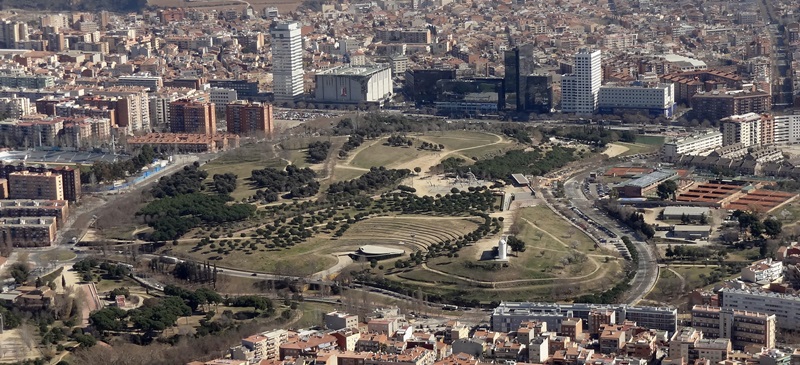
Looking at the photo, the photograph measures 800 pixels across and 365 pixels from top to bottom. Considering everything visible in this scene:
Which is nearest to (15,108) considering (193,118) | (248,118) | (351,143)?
(193,118)

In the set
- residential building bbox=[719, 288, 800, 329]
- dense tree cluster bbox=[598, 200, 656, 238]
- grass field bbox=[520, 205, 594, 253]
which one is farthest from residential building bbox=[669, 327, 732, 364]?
dense tree cluster bbox=[598, 200, 656, 238]

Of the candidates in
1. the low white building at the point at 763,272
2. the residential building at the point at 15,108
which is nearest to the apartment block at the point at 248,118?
the residential building at the point at 15,108

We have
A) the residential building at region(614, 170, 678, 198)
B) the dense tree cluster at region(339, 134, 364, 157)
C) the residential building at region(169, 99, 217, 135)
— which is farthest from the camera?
the residential building at region(169, 99, 217, 135)

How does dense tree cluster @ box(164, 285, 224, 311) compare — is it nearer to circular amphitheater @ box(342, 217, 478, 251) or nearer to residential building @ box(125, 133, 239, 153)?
circular amphitheater @ box(342, 217, 478, 251)

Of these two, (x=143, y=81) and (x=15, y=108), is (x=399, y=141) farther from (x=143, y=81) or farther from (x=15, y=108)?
(x=143, y=81)

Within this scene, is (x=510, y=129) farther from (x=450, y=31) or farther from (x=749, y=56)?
(x=450, y=31)

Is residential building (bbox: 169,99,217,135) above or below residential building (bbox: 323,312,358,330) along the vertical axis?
above

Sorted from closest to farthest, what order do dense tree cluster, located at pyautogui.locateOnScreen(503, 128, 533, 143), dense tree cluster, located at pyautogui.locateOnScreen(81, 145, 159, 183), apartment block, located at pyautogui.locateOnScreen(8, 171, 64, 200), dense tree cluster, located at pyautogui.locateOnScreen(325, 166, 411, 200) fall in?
1. dense tree cluster, located at pyautogui.locateOnScreen(325, 166, 411, 200)
2. apartment block, located at pyautogui.locateOnScreen(8, 171, 64, 200)
3. dense tree cluster, located at pyautogui.locateOnScreen(81, 145, 159, 183)
4. dense tree cluster, located at pyautogui.locateOnScreen(503, 128, 533, 143)

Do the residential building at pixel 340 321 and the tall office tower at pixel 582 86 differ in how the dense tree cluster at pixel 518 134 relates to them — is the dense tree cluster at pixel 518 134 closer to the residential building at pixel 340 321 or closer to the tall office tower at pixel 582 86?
the tall office tower at pixel 582 86
